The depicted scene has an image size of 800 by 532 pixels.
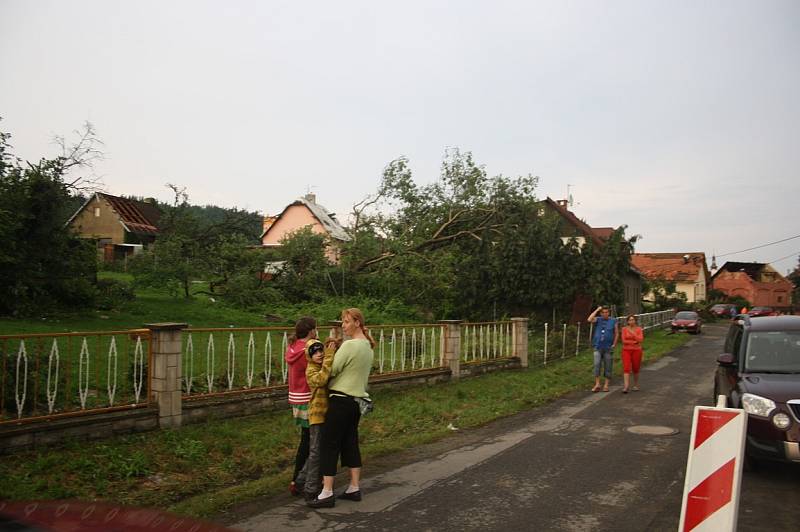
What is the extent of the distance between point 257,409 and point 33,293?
10085 mm

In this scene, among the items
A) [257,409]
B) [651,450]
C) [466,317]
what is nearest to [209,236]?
[466,317]

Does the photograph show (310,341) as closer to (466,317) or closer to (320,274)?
(320,274)

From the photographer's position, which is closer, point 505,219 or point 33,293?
point 33,293

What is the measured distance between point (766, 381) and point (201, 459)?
20.4ft

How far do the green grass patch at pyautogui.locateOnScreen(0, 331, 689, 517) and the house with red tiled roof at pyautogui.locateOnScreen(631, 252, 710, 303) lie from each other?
60616mm

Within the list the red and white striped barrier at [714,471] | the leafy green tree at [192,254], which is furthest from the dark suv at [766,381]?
the leafy green tree at [192,254]

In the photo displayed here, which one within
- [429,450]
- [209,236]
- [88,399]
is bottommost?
[429,450]

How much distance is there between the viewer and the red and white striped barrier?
367cm

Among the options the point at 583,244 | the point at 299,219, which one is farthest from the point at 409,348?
the point at 299,219

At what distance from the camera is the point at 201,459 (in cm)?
676

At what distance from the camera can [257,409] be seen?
8.84 m

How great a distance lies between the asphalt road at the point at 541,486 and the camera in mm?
4988

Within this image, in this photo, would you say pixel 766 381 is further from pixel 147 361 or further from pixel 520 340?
pixel 520 340

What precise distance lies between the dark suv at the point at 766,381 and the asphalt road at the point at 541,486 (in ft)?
1.52
